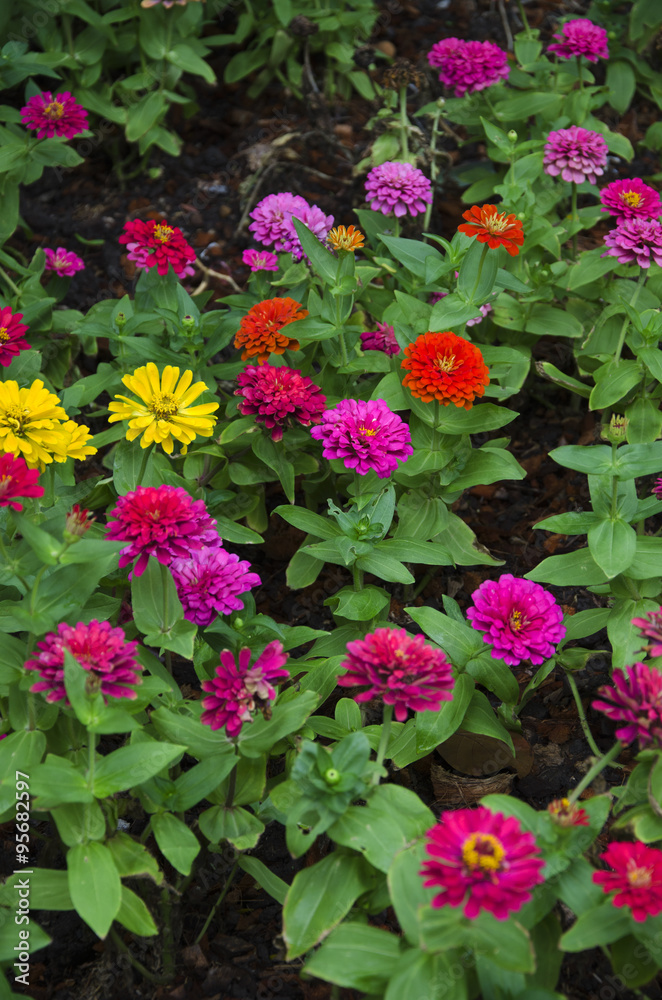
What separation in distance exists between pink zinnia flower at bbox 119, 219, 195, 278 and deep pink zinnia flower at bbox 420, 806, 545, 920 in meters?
1.91

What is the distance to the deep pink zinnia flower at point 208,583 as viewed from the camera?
6.75ft

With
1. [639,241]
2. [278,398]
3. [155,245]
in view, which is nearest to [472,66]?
[639,241]

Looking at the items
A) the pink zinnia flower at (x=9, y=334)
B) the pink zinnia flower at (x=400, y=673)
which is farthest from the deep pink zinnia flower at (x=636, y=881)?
the pink zinnia flower at (x=9, y=334)

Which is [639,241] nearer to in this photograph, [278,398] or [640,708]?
[278,398]

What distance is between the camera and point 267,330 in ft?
8.52

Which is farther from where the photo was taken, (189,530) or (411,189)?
(411,189)

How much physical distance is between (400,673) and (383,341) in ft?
4.90

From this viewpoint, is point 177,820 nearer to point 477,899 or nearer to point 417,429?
point 477,899

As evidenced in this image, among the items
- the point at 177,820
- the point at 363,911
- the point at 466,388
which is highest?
the point at 466,388

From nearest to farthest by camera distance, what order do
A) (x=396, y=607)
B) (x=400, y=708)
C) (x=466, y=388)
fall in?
(x=400, y=708), (x=466, y=388), (x=396, y=607)

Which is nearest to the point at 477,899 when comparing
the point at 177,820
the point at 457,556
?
the point at 177,820

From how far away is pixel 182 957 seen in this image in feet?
6.64

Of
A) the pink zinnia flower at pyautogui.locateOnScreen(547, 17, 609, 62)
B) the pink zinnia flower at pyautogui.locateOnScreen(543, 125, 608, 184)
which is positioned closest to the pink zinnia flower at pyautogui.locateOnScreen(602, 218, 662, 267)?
the pink zinnia flower at pyautogui.locateOnScreen(543, 125, 608, 184)

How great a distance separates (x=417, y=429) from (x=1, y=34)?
263 cm
